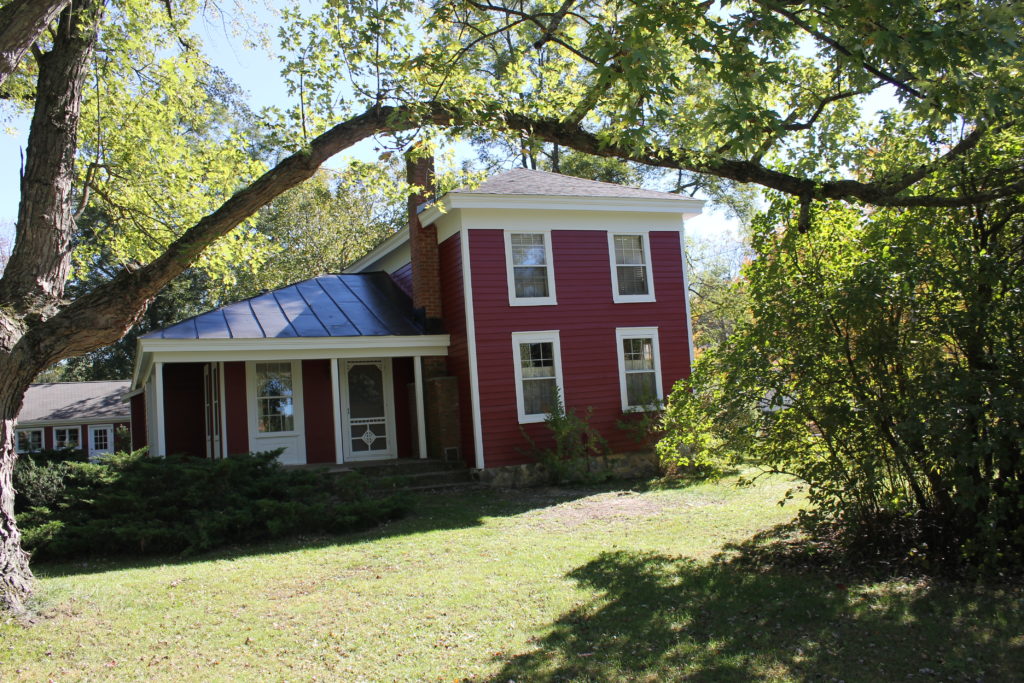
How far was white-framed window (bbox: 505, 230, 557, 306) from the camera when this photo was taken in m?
15.1

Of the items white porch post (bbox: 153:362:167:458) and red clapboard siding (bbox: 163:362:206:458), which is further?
red clapboard siding (bbox: 163:362:206:458)

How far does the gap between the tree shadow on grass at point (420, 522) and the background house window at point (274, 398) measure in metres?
3.72

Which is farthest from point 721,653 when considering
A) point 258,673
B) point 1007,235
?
point 1007,235

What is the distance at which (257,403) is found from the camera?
1487 cm

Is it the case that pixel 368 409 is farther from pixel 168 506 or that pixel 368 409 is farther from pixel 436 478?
pixel 168 506

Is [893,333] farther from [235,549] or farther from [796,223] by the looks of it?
[235,549]

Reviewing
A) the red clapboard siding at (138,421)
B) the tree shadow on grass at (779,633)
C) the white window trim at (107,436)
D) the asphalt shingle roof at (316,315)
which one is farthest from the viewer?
the white window trim at (107,436)

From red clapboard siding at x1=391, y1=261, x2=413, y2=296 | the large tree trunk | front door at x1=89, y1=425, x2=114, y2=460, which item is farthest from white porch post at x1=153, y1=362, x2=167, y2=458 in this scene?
front door at x1=89, y1=425, x2=114, y2=460

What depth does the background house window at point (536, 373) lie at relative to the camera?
14883mm

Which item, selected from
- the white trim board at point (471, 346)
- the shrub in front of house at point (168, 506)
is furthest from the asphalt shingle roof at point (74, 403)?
the shrub in front of house at point (168, 506)

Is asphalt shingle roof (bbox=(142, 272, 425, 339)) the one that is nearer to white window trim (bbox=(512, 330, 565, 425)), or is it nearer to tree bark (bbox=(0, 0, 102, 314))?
white window trim (bbox=(512, 330, 565, 425))

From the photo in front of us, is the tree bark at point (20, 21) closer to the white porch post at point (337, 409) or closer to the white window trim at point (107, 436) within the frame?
the white porch post at point (337, 409)

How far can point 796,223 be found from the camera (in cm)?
686

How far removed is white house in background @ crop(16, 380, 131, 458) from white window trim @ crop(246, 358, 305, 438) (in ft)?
68.2
